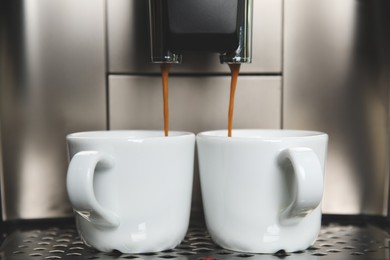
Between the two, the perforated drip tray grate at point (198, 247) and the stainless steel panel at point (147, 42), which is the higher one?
the stainless steel panel at point (147, 42)

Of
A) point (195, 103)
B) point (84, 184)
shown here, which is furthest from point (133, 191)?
point (195, 103)

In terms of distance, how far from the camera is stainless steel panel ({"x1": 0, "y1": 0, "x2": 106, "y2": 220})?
54cm

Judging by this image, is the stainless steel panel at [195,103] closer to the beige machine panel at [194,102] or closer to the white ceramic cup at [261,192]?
the beige machine panel at [194,102]

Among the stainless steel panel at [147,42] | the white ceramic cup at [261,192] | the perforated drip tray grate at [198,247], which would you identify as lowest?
the perforated drip tray grate at [198,247]

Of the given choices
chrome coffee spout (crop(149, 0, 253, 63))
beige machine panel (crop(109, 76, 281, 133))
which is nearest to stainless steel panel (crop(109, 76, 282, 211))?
beige machine panel (crop(109, 76, 281, 133))

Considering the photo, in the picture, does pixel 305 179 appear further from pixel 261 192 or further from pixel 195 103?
pixel 195 103

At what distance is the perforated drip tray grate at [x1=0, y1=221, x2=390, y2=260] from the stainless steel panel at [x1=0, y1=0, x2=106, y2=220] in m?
0.04

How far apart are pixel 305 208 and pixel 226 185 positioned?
7 cm

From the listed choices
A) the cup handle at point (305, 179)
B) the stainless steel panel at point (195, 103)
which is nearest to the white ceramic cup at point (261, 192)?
the cup handle at point (305, 179)

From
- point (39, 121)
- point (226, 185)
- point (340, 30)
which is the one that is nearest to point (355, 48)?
point (340, 30)

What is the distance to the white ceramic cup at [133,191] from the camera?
0.42 meters

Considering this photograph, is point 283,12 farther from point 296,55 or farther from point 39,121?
point 39,121

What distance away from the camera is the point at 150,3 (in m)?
0.46

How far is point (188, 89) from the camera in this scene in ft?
1.83
